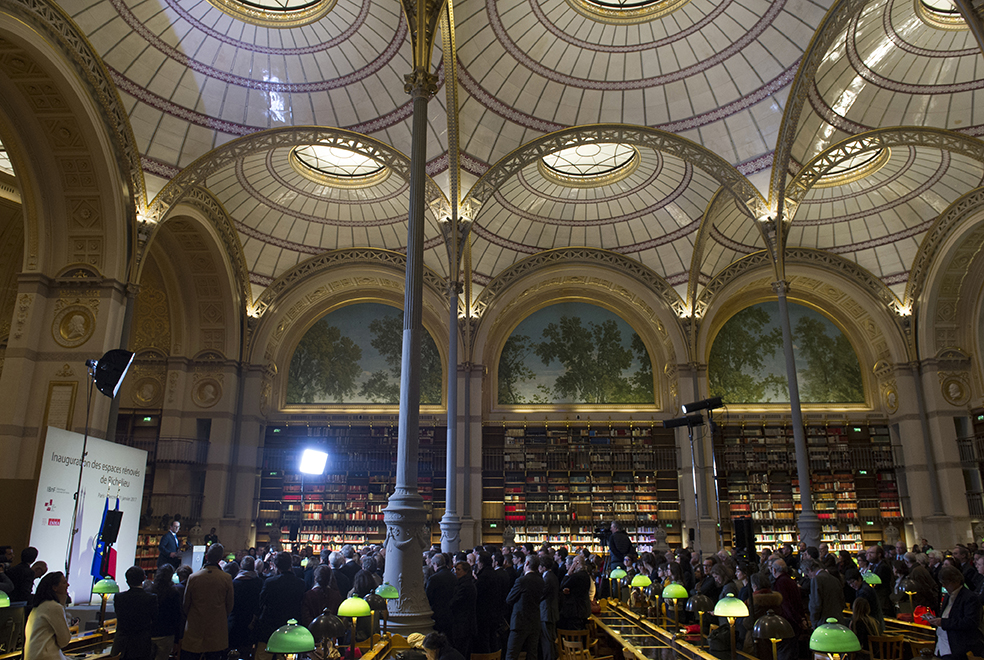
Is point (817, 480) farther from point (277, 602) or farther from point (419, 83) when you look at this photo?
point (277, 602)

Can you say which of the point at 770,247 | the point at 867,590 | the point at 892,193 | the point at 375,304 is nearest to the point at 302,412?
the point at 375,304

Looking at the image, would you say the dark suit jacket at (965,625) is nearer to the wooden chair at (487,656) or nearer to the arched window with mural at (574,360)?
the wooden chair at (487,656)

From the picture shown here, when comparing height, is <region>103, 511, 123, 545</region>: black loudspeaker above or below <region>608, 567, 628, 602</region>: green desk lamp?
above

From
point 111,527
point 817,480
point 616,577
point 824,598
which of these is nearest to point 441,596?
point 616,577

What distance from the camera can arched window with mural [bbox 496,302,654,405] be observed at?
22.0 m

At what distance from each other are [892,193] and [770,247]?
247 inches

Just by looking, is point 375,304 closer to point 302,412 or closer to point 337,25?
point 302,412

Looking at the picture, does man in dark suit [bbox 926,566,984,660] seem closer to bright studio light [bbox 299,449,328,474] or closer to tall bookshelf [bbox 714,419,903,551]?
tall bookshelf [bbox 714,419,903,551]

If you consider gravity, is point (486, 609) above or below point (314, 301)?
below

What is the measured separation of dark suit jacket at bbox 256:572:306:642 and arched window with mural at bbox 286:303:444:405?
48.3 feet

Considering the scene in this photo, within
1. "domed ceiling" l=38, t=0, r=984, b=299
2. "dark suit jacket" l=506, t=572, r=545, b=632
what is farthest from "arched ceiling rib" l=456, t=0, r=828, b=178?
"dark suit jacket" l=506, t=572, r=545, b=632

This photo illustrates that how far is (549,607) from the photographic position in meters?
7.79

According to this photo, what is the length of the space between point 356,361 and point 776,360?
14.1 m

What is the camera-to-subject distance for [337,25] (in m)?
14.4
